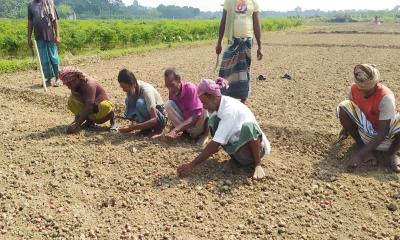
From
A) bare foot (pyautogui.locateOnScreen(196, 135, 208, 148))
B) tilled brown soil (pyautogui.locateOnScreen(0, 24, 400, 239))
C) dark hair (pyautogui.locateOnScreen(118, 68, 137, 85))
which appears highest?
dark hair (pyautogui.locateOnScreen(118, 68, 137, 85))

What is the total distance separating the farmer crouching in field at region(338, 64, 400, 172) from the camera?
3785 millimetres

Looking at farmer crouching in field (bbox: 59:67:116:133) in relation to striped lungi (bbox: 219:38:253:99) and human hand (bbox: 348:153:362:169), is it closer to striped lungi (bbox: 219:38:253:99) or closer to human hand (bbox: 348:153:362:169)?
striped lungi (bbox: 219:38:253:99)

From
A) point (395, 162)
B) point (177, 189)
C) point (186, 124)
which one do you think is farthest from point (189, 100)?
point (395, 162)

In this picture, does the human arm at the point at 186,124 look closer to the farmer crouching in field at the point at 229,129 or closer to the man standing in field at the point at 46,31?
the farmer crouching in field at the point at 229,129

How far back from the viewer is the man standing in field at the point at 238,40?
17.6ft

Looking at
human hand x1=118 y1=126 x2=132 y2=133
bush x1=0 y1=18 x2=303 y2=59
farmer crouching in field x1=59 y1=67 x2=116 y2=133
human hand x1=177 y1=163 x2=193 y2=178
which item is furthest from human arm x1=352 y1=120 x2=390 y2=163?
bush x1=0 y1=18 x2=303 y2=59

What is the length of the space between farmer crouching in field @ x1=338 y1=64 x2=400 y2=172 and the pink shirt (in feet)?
4.73

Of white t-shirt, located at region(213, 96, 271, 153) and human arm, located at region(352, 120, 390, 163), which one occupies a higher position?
white t-shirt, located at region(213, 96, 271, 153)

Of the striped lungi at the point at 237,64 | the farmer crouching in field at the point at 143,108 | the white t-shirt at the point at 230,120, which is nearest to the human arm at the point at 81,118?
the farmer crouching in field at the point at 143,108

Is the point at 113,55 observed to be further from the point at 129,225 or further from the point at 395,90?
the point at 129,225

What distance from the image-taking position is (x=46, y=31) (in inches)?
295

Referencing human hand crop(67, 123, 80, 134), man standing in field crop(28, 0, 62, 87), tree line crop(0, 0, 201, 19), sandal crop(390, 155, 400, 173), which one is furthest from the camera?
tree line crop(0, 0, 201, 19)

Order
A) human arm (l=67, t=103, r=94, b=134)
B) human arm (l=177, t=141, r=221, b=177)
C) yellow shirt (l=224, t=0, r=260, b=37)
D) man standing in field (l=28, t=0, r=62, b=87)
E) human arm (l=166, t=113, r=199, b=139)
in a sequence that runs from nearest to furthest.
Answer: human arm (l=177, t=141, r=221, b=177), human arm (l=166, t=113, r=199, b=139), human arm (l=67, t=103, r=94, b=134), yellow shirt (l=224, t=0, r=260, b=37), man standing in field (l=28, t=0, r=62, b=87)

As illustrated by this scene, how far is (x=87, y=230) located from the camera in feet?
10.0
